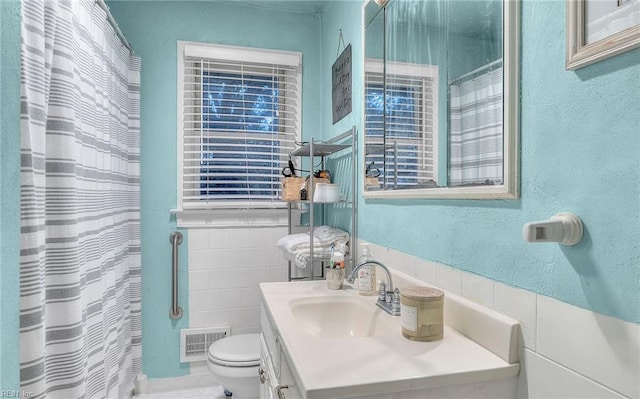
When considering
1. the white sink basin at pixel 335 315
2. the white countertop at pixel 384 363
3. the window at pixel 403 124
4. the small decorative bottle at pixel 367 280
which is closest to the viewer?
the white countertop at pixel 384 363

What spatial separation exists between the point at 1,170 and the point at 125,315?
1307 millimetres

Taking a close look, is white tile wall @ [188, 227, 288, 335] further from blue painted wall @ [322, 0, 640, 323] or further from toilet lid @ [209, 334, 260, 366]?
blue painted wall @ [322, 0, 640, 323]

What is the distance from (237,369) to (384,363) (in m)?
1.28

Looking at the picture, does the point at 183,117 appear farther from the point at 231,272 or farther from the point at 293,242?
the point at 293,242

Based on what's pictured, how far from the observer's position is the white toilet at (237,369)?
1.87 m

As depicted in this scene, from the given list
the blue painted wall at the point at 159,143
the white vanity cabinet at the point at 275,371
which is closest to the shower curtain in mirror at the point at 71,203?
the blue painted wall at the point at 159,143

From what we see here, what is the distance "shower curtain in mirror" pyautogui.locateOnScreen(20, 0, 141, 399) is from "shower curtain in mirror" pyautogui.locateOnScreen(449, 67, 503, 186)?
1261mm

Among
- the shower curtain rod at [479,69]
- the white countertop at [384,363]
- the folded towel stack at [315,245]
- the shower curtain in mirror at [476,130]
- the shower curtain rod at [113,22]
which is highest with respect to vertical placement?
the shower curtain rod at [113,22]

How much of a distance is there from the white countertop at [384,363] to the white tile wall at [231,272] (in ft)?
4.81

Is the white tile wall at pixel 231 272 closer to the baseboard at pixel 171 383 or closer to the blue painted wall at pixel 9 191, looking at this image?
the baseboard at pixel 171 383

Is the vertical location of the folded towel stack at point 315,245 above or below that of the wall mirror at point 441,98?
below

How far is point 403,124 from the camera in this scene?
137 cm

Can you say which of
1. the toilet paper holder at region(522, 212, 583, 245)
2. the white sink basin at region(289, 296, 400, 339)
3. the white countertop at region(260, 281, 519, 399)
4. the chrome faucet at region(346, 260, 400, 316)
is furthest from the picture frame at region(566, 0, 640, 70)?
the white sink basin at region(289, 296, 400, 339)

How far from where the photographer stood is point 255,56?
2.43 metres
